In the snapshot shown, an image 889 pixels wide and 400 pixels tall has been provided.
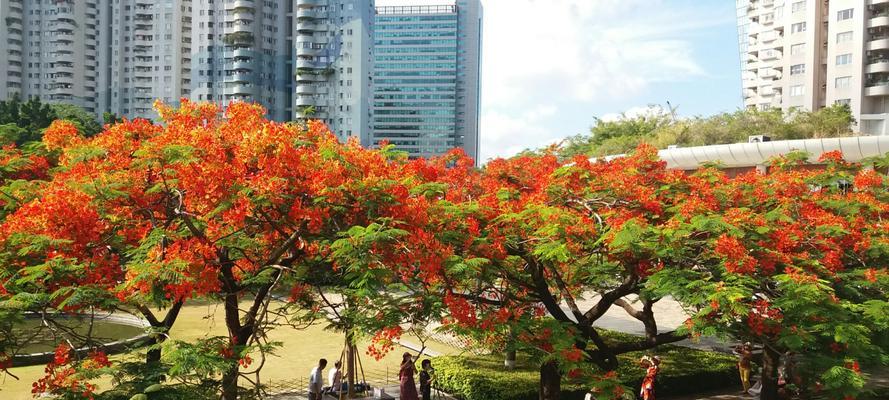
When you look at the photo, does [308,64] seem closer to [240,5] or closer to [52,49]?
[240,5]

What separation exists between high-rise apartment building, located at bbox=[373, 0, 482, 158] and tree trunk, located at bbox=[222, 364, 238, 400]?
10229cm

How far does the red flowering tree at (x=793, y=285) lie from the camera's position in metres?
9.62

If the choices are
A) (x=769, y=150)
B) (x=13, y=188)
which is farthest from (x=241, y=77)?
(x=13, y=188)

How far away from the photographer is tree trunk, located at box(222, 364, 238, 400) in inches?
329

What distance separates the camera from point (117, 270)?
8.28m

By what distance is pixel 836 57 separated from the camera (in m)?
45.0

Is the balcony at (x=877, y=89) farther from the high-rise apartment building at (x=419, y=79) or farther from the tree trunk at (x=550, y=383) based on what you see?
the high-rise apartment building at (x=419, y=79)

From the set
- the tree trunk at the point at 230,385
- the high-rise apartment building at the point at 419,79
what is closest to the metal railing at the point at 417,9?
the high-rise apartment building at the point at 419,79

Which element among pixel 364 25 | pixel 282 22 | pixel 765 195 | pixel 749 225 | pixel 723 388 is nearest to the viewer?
pixel 749 225

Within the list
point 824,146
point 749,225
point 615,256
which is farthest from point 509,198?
point 824,146

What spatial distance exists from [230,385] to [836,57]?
1811 inches

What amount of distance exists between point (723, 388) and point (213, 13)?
59.3 m

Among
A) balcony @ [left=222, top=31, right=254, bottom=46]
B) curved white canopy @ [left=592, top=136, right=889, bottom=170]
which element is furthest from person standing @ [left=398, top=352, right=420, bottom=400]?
balcony @ [left=222, top=31, right=254, bottom=46]

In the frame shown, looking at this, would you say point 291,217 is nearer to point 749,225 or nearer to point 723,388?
point 749,225
